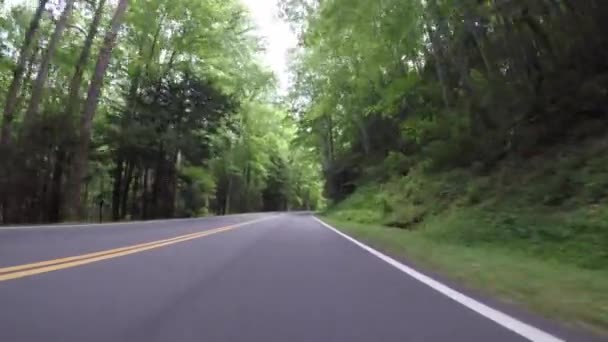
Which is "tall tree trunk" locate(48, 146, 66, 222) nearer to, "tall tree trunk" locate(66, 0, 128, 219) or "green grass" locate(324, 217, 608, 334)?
"tall tree trunk" locate(66, 0, 128, 219)

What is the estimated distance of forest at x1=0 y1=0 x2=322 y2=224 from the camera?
23531 millimetres

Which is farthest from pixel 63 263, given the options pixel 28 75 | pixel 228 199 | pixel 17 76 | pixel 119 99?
pixel 228 199

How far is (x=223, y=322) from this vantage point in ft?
15.4

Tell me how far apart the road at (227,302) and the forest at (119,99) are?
→ 15183mm

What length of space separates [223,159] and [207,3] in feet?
68.1

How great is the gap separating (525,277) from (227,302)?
431 cm

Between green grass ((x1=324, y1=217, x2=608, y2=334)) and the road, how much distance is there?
59cm

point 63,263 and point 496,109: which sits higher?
point 496,109

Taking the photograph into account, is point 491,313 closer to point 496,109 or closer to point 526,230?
point 526,230

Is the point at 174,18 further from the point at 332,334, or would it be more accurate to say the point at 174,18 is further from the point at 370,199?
the point at 332,334

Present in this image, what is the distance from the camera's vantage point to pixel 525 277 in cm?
771

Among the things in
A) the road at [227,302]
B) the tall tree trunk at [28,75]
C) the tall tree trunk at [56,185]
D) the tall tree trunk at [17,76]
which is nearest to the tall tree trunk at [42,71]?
the tall tree trunk at [17,76]

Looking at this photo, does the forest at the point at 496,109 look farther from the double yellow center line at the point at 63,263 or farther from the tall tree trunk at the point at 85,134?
the tall tree trunk at the point at 85,134

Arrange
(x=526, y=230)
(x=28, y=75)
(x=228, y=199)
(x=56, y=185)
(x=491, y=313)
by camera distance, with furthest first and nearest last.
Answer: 1. (x=228, y=199)
2. (x=28, y=75)
3. (x=56, y=185)
4. (x=526, y=230)
5. (x=491, y=313)
